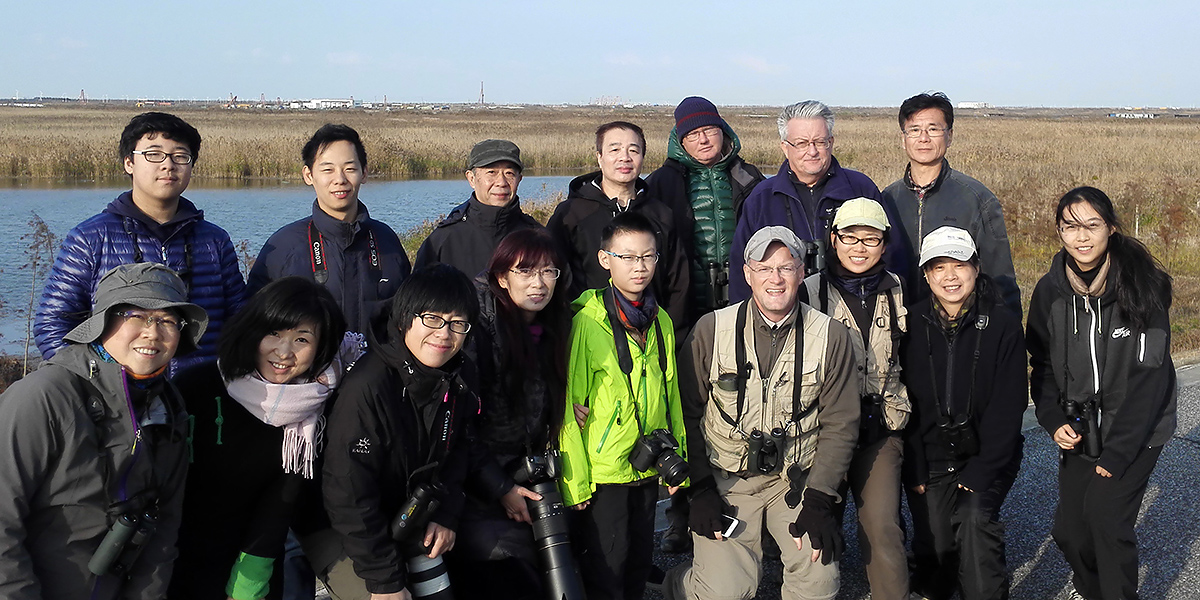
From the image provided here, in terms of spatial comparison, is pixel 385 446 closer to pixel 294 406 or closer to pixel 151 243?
pixel 294 406

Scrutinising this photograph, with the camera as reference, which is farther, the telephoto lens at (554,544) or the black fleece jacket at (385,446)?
the telephoto lens at (554,544)

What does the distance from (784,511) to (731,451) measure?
0.32 meters

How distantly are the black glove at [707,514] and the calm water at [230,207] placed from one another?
8028 mm

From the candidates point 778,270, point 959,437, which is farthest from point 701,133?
point 959,437

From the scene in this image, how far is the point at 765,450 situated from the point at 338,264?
73.2 inches

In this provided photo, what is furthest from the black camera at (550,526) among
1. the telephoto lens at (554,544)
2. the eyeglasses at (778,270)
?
the eyeglasses at (778,270)

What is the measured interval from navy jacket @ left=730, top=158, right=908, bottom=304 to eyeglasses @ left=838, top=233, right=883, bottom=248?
0.49 m

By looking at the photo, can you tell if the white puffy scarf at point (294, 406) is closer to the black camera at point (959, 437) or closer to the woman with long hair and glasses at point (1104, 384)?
the black camera at point (959, 437)

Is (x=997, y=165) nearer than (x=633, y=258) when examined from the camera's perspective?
No

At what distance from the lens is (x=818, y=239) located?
167 inches

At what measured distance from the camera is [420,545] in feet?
9.91

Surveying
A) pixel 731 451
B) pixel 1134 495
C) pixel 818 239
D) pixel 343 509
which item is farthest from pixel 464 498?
pixel 1134 495

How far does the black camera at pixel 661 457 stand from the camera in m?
3.35

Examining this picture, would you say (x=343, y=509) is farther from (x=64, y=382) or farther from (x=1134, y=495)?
(x=1134, y=495)
